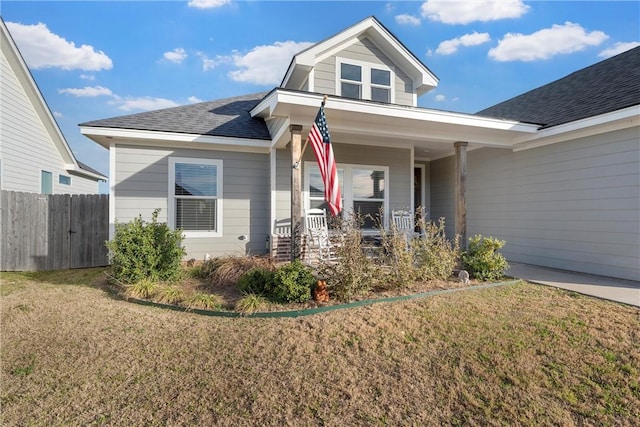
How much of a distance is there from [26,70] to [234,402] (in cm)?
1181

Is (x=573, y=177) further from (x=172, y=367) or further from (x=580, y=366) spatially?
(x=172, y=367)

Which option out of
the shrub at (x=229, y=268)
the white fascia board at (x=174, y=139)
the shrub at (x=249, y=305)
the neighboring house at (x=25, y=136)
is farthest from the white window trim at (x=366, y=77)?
the neighboring house at (x=25, y=136)

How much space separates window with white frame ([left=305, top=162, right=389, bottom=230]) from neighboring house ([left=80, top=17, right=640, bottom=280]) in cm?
3

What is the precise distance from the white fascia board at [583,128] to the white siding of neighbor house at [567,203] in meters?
0.13

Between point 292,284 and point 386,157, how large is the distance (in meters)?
5.49

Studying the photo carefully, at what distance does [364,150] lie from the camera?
8391mm

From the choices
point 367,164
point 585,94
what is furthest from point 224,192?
point 585,94

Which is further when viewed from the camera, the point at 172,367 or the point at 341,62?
the point at 341,62

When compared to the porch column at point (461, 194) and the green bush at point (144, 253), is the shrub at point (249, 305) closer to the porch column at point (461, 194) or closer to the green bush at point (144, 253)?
the green bush at point (144, 253)

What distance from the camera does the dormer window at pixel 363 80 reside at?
25.9ft

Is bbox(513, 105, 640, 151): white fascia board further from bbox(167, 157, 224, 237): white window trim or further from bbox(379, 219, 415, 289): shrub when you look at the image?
bbox(167, 157, 224, 237): white window trim

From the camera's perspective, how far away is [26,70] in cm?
911

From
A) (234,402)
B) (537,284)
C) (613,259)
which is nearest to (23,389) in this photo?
(234,402)

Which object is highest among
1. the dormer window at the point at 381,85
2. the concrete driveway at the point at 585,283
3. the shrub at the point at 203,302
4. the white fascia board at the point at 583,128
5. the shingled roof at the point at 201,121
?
the dormer window at the point at 381,85
